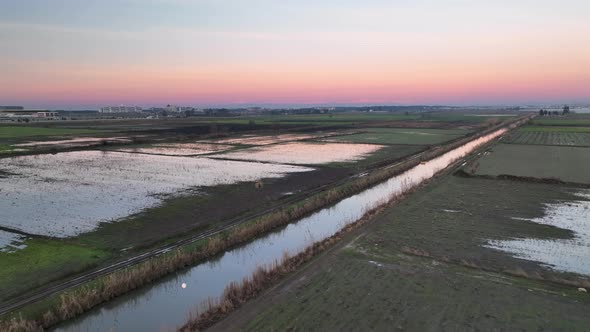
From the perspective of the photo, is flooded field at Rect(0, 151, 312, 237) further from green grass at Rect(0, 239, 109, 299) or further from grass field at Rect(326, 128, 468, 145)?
grass field at Rect(326, 128, 468, 145)

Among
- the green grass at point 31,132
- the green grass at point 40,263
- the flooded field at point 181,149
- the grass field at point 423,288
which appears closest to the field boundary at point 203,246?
the green grass at point 40,263

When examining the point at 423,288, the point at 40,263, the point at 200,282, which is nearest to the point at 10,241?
the point at 40,263

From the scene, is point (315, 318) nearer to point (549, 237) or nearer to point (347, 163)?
point (549, 237)

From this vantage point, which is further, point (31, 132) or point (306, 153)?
point (31, 132)

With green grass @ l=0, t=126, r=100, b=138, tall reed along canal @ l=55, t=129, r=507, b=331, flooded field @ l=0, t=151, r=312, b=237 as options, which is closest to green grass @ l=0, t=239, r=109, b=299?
flooded field @ l=0, t=151, r=312, b=237

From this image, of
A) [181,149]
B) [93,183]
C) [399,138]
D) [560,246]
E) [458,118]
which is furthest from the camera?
[458,118]

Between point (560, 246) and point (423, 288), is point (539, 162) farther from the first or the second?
point (423, 288)
